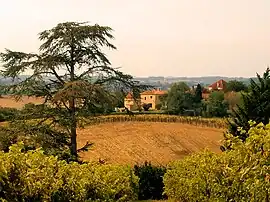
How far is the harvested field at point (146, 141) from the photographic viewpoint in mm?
34531

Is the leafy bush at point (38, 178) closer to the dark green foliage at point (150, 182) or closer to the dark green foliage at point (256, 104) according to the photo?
the dark green foliage at point (150, 182)

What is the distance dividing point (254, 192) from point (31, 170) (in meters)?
4.66

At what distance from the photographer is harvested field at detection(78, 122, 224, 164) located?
34.5 meters

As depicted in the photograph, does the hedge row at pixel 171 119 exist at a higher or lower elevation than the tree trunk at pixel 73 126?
lower

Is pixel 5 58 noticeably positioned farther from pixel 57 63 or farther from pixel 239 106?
pixel 239 106

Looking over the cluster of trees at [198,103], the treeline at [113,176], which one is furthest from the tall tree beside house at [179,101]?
the treeline at [113,176]

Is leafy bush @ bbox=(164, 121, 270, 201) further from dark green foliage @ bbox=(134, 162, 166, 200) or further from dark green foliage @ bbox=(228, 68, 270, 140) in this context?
dark green foliage @ bbox=(228, 68, 270, 140)

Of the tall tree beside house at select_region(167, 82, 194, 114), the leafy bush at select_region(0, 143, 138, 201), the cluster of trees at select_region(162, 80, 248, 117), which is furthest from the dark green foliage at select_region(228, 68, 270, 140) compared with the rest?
the tall tree beside house at select_region(167, 82, 194, 114)

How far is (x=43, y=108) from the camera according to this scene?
19.0 meters

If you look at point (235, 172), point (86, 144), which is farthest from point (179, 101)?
point (235, 172)

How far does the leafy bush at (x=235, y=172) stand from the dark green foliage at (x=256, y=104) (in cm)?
916

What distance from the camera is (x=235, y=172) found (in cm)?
908

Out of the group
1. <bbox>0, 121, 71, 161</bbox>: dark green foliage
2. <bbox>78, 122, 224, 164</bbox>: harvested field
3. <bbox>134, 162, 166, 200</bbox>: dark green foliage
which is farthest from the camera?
<bbox>78, 122, 224, 164</bbox>: harvested field

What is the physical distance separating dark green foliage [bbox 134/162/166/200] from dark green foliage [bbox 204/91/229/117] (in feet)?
135
